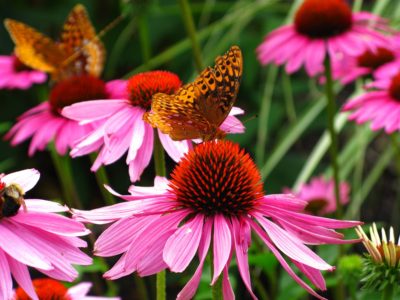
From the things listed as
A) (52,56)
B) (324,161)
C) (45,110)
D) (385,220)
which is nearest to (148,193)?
(45,110)

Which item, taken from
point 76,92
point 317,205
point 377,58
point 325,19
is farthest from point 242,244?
point 317,205

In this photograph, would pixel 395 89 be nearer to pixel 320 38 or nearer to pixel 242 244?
pixel 320 38

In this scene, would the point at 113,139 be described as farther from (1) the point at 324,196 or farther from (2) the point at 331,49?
(1) the point at 324,196

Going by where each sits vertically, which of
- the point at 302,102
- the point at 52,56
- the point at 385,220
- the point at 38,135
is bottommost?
the point at 385,220

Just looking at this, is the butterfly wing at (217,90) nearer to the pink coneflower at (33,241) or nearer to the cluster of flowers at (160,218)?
the cluster of flowers at (160,218)

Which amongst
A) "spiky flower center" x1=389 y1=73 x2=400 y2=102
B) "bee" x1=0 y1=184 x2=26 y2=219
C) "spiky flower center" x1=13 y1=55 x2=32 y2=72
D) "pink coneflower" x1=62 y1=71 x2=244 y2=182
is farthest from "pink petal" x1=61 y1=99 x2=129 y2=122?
"spiky flower center" x1=13 y1=55 x2=32 y2=72

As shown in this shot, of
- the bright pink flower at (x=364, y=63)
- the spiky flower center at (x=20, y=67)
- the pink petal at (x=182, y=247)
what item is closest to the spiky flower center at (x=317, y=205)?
the bright pink flower at (x=364, y=63)

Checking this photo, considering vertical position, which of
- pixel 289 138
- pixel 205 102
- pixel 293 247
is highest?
pixel 205 102
